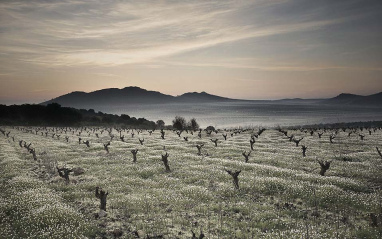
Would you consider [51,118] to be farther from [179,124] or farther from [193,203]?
[193,203]

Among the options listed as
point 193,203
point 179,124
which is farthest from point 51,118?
point 193,203

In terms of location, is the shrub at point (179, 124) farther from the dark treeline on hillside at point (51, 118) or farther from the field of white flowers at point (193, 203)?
the field of white flowers at point (193, 203)

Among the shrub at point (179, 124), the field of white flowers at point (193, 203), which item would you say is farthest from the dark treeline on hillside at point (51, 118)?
the field of white flowers at point (193, 203)

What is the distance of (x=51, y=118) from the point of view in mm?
145000

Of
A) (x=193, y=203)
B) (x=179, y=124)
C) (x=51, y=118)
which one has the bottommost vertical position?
(x=193, y=203)

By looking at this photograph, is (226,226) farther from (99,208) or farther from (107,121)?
(107,121)

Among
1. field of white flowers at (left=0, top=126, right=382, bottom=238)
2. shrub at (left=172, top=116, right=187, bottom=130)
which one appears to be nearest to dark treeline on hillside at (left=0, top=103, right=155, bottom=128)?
shrub at (left=172, top=116, right=187, bottom=130)

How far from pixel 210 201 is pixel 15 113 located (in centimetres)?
17159

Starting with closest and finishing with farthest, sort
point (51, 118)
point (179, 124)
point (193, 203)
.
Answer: point (193, 203), point (179, 124), point (51, 118)

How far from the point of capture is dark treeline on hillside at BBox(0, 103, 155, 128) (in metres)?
142

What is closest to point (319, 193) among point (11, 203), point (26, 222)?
point (26, 222)

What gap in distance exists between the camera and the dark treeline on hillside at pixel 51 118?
142 meters

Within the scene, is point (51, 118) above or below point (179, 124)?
above

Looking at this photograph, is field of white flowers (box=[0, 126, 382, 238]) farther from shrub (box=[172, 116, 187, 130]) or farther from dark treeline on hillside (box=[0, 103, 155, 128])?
dark treeline on hillside (box=[0, 103, 155, 128])
